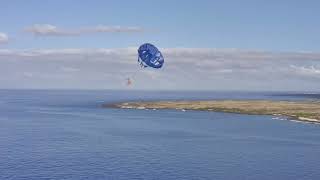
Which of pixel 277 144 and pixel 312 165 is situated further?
pixel 277 144

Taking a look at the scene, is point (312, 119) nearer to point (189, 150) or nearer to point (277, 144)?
point (277, 144)

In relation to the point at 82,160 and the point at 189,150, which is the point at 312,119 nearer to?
the point at 189,150

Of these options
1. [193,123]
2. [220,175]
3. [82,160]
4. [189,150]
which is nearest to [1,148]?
[82,160]

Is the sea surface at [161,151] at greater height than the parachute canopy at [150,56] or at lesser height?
lesser

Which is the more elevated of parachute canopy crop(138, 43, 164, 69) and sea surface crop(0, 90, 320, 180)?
parachute canopy crop(138, 43, 164, 69)

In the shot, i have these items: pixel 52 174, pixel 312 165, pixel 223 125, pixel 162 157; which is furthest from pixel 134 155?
pixel 223 125

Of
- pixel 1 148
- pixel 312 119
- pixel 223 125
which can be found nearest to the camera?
pixel 1 148

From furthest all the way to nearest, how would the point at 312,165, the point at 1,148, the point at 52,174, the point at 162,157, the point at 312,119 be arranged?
the point at 312,119 → the point at 1,148 → the point at 162,157 → the point at 312,165 → the point at 52,174
